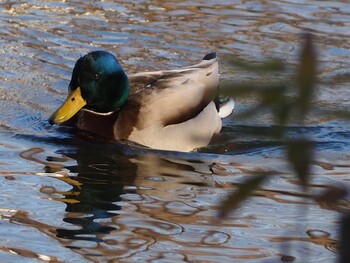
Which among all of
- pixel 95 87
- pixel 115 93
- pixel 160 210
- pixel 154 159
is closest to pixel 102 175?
pixel 154 159

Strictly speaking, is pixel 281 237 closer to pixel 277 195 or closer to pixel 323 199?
pixel 277 195

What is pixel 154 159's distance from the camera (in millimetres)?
6980

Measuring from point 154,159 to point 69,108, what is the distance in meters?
0.98

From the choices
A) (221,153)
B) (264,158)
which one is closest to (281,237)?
→ (264,158)

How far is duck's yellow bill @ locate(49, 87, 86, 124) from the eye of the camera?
24.7ft

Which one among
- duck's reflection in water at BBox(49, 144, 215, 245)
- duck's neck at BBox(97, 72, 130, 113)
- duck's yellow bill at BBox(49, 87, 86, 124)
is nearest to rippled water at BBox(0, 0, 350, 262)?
duck's reflection in water at BBox(49, 144, 215, 245)

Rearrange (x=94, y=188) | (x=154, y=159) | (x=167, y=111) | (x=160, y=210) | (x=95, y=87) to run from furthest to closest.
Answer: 1. (x=95, y=87)
2. (x=167, y=111)
3. (x=154, y=159)
4. (x=94, y=188)
5. (x=160, y=210)

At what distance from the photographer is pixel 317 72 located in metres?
1.29

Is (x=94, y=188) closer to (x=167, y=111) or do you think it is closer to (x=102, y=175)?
(x=102, y=175)

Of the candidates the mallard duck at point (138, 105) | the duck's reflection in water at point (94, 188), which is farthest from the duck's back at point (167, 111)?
the duck's reflection in water at point (94, 188)

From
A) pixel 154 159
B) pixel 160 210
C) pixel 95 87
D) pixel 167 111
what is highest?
pixel 95 87

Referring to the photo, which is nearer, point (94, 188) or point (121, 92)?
point (94, 188)

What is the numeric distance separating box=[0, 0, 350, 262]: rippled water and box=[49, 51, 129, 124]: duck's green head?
0.67 ft

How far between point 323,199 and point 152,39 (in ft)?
30.0
